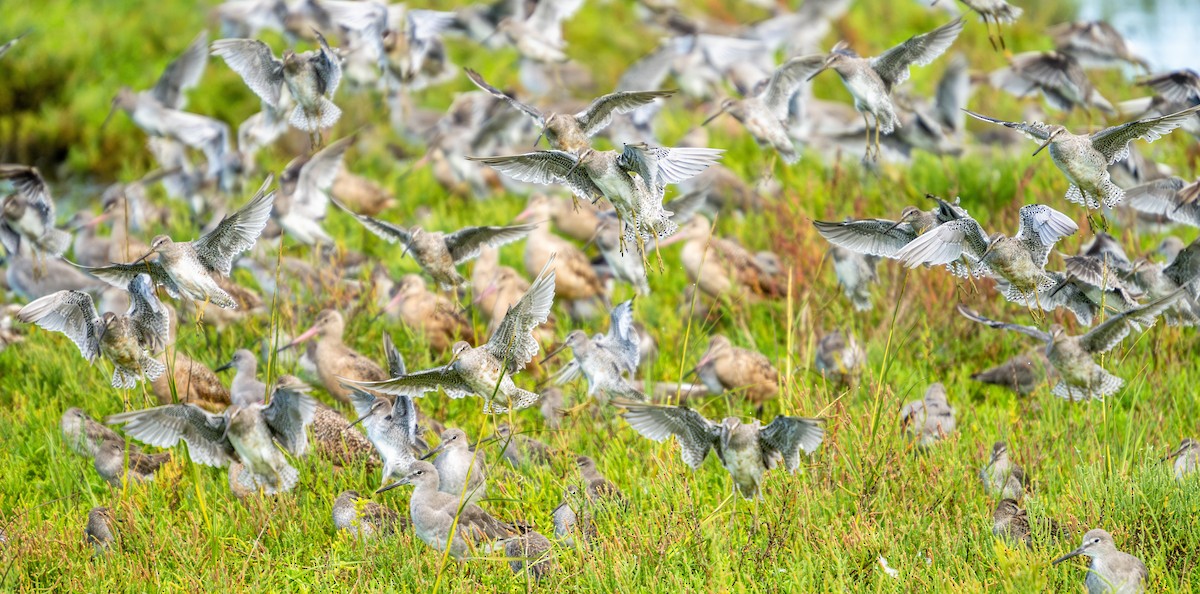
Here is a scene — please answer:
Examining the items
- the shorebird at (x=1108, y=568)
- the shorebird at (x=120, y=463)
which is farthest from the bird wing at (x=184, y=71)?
the shorebird at (x=1108, y=568)

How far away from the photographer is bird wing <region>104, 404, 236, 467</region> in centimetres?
492

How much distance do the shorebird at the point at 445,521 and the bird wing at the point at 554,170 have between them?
1360mm

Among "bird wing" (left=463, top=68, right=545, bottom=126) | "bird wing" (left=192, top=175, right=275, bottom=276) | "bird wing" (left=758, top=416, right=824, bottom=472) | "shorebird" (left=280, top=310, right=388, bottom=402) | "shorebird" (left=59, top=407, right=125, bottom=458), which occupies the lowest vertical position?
"shorebird" (left=280, top=310, right=388, bottom=402)

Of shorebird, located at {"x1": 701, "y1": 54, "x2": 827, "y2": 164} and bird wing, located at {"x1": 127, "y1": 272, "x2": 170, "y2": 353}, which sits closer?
bird wing, located at {"x1": 127, "y1": 272, "x2": 170, "y2": 353}

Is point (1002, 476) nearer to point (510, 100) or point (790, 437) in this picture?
point (790, 437)

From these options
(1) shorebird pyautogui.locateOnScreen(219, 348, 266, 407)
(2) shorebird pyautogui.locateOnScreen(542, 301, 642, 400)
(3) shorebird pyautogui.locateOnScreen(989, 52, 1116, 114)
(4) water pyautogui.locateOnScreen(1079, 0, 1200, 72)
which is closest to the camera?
(2) shorebird pyautogui.locateOnScreen(542, 301, 642, 400)

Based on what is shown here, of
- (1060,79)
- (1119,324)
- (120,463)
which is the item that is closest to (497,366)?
(120,463)

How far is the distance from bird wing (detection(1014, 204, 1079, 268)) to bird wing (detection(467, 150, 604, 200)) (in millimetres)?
1564

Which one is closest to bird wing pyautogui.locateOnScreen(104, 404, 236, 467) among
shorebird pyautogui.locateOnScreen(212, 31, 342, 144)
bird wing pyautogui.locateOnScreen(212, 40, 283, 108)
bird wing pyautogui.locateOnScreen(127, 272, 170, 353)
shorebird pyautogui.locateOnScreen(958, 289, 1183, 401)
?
bird wing pyautogui.locateOnScreen(127, 272, 170, 353)

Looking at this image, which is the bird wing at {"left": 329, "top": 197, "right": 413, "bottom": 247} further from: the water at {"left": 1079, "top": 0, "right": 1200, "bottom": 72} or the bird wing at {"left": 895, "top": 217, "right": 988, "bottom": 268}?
the water at {"left": 1079, "top": 0, "right": 1200, "bottom": 72}

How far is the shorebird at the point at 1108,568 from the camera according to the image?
4449 mm

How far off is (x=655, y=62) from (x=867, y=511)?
20.8 feet

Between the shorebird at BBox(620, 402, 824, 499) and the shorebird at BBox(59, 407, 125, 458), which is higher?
the shorebird at BBox(620, 402, 824, 499)

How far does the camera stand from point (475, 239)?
234 inches
